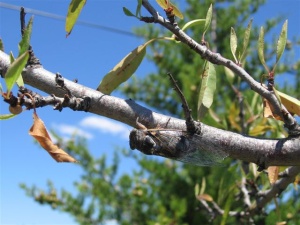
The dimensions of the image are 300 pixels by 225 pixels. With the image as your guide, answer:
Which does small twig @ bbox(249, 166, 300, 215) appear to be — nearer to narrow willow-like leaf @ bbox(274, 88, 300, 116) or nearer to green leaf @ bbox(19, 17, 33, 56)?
narrow willow-like leaf @ bbox(274, 88, 300, 116)

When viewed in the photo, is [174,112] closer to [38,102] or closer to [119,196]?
[119,196]

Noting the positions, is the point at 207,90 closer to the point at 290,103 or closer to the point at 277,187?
the point at 290,103

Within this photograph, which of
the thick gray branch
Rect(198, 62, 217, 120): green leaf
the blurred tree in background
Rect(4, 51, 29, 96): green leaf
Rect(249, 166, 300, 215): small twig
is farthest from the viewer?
the blurred tree in background

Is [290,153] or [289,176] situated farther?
[289,176]

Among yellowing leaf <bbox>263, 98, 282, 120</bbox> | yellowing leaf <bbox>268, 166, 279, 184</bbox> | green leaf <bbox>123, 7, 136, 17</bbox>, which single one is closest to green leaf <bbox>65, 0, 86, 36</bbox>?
green leaf <bbox>123, 7, 136, 17</bbox>

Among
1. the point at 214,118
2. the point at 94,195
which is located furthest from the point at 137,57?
the point at 94,195
